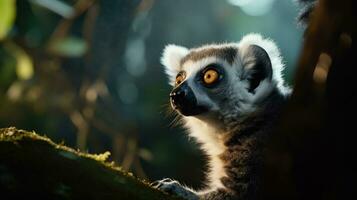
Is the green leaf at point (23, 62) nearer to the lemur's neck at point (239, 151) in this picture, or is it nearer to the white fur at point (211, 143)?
the white fur at point (211, 143)

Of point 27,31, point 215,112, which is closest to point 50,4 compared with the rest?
point 27,31

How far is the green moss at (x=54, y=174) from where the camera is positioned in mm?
2000

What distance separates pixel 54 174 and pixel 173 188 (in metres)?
1.09

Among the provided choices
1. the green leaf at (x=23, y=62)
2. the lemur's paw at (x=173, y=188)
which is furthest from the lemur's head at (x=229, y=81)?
the green leaf at (x=23, y=62)

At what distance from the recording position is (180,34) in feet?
45.5

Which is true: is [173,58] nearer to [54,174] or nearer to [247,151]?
[247,151]

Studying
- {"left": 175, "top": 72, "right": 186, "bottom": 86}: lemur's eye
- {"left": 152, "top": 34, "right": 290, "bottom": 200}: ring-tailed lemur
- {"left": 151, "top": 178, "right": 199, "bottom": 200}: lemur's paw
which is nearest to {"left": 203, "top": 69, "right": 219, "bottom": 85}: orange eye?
{"left": 152, "top": 34, "right": 290, "bottom": 200}: ring-tailed lemur

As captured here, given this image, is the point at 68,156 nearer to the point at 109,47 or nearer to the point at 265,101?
the point at 265,101

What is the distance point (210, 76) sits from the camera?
4.29 meters

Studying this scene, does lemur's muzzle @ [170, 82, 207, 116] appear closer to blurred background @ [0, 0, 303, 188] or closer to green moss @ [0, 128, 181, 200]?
blurred background @ [0, 0, 303, 188]

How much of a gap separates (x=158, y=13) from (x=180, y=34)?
686 millimetres

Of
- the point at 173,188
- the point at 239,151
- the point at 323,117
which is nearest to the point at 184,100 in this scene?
the point at 239,151

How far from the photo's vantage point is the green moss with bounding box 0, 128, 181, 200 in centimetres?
200

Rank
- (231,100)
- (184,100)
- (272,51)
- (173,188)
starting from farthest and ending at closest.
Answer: (272,51), (231,100), (184,100), (173,188)
